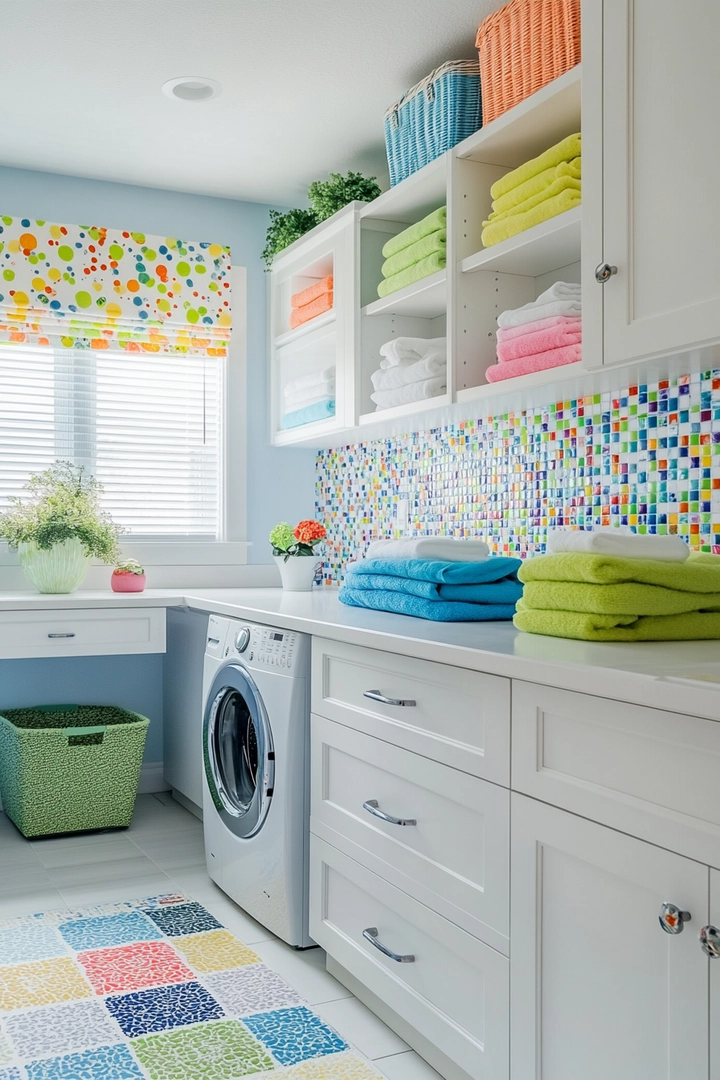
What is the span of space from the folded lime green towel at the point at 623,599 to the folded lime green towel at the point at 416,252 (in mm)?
1216

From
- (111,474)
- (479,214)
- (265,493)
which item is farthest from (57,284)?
(479,214)

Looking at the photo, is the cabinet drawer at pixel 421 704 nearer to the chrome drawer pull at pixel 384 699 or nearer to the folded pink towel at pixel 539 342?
the chrome drawer pull at pixel 384 699

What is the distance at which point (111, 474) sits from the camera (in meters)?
3.74

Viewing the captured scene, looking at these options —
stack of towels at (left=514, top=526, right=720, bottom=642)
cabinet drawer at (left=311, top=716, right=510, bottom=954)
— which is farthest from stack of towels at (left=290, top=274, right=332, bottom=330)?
stack of towels at (left=514, top=526, right=720, bottom=642)

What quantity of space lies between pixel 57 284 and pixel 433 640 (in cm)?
246

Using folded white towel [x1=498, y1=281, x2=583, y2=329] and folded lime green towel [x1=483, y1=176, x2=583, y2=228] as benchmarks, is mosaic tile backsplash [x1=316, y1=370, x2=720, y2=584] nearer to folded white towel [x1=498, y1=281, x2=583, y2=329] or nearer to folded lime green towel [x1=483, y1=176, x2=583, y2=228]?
folded white towel [x1=498, y1=281, x2=583, y2=329]

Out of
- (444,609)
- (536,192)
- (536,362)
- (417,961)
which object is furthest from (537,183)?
(417,961)

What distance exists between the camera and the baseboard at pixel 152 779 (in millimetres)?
3830

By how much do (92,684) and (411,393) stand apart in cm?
180

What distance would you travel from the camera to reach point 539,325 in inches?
86.7

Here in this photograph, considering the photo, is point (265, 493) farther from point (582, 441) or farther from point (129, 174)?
point (582, 441)

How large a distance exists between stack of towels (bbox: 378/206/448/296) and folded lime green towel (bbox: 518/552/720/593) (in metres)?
1.19

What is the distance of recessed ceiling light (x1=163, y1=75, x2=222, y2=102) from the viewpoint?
111 inches

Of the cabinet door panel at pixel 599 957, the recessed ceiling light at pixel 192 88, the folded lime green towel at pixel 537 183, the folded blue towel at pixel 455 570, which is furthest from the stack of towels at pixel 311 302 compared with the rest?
the cabinet door panel at pixel 599 957
